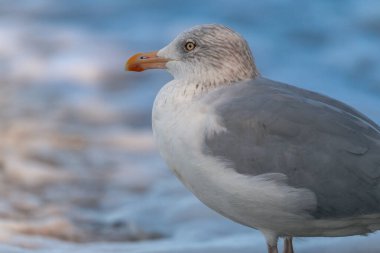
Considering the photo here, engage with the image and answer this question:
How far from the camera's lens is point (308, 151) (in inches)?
167

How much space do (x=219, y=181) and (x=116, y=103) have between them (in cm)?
492

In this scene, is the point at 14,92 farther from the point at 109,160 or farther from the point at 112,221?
the point at 112,221

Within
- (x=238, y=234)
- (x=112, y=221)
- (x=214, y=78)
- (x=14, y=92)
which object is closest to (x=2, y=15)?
(x=14, y=92)

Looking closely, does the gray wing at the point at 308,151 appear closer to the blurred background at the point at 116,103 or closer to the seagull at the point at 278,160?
the seagull at the point at 278,160

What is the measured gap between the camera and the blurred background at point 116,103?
20.1 ft

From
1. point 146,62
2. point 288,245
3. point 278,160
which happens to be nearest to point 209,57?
point 146,62

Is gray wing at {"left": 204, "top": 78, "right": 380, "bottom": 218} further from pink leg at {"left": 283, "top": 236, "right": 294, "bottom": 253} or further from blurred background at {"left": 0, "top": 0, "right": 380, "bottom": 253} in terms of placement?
blurred background at {"left": 0, "top": 0, "right": 380, "bottom": 253}

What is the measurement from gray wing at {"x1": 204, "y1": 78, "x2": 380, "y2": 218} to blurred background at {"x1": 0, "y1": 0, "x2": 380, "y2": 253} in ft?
3.28

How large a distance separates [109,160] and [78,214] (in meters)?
1.20

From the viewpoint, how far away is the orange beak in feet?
15.5

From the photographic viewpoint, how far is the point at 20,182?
23.4 feet

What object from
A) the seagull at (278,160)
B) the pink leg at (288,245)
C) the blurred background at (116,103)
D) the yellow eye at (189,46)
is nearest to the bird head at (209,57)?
the yellow eye at (189,46)

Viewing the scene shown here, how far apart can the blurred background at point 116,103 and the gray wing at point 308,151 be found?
1.00 meters

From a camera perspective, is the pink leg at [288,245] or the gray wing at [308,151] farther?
the pink leg at [288,245]
